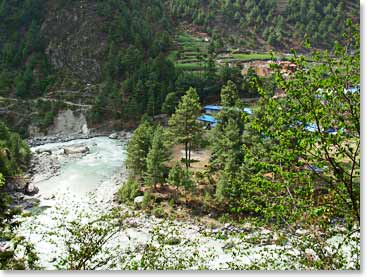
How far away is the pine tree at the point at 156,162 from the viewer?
A: 67.3 feet

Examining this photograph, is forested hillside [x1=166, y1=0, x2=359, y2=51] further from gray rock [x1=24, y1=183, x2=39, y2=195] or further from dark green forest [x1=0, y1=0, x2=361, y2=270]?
gray rock [x1=24, y1=183, x2=39, y2=195]

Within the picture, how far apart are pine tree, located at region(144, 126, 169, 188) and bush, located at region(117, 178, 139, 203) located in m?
0.94

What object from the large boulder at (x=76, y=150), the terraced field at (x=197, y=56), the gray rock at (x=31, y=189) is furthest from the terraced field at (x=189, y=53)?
the gray rock at (x=31, y=189)

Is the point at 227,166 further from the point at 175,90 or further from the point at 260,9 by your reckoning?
the point at 260,9

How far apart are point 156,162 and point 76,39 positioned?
33254mm

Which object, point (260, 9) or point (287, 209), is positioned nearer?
point (287, 209)

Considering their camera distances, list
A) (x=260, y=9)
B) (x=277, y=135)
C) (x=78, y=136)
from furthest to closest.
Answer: (x=260, y=9), (x=78, y=136), (x=277, y=135)

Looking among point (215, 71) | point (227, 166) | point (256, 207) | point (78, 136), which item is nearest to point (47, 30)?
point (78, 136)

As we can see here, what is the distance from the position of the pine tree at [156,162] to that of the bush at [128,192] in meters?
0.94

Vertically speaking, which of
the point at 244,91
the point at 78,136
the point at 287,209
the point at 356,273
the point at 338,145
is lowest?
the point at 78,136

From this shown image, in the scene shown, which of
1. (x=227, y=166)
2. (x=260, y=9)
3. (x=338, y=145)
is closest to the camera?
(x=338, y=145)

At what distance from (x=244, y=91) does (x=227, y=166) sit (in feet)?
71.6

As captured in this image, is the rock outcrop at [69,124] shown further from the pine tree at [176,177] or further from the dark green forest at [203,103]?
the pine tree at [176,177]

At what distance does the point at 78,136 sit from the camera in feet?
Result: 121
